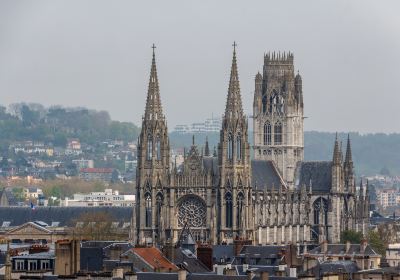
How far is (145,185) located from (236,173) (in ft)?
22.0

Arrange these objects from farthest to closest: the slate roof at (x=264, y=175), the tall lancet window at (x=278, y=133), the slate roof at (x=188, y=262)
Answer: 1. the tall lancet window at (x=278, y=133)
2. the slate roof at (x=264, y=175)
3. the slate roof at (x=188, y=262)

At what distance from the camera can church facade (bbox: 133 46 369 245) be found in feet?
558

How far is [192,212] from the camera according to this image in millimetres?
172125

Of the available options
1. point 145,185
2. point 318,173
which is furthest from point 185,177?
point 318,173

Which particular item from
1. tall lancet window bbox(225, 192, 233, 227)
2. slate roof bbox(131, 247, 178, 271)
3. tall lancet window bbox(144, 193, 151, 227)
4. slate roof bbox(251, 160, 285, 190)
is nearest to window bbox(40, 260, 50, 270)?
slate roof bbox(131, 247, 178, 271)

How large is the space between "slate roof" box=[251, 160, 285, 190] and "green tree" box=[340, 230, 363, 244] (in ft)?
21.8

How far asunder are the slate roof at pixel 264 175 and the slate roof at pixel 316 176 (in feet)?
7.47

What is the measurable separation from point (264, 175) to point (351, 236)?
32.7 feet

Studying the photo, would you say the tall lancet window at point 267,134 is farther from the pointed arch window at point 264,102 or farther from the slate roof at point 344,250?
the slate roof at point 344,250

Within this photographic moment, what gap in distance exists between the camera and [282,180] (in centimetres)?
18225

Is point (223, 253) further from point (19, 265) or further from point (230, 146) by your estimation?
point (230, 146)

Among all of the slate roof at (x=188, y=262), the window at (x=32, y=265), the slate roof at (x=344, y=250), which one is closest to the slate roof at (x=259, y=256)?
the slate roof at (x=188, y=262)

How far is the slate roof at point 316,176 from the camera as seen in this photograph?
18288cm

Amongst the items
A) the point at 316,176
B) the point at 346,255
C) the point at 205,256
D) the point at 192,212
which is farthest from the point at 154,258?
the point at 316,176
